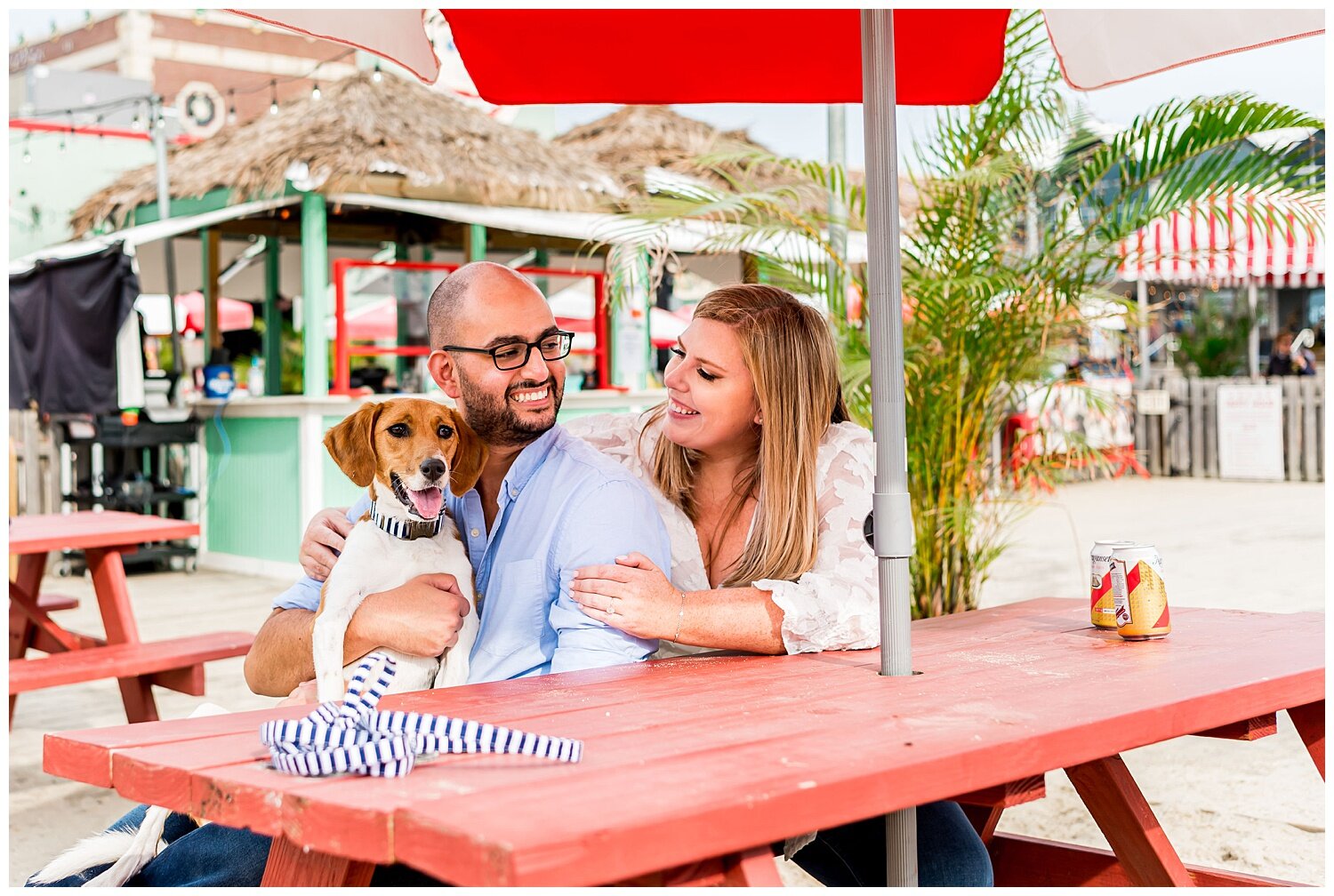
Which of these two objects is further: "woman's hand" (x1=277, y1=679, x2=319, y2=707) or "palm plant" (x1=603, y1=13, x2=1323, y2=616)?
"palm plant" (x1=603, y1=13, x2=1323, y2=616)

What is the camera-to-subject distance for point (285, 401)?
10836mm

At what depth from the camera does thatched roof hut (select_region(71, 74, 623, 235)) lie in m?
10.8

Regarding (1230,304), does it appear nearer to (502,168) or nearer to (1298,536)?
(1298,536)

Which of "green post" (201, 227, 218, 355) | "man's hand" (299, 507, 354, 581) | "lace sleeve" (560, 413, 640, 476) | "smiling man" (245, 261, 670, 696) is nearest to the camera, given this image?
"smiling man" (245, 261, 670, 696)

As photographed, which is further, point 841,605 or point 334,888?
point 841,605

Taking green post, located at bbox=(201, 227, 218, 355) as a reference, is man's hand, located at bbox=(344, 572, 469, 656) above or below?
below

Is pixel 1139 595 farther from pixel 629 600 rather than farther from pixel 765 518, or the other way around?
pixel 629 600

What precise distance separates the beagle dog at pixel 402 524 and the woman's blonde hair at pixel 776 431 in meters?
0.49

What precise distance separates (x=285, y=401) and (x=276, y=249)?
403 centimetres

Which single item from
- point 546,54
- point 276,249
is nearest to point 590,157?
point 276,249

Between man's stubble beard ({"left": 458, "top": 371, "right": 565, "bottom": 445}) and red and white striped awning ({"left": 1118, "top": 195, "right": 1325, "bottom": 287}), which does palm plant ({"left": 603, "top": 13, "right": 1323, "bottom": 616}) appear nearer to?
red and white striped awning ({"left": 1118, "top": 195, "right": 1325, "bottom": 287})

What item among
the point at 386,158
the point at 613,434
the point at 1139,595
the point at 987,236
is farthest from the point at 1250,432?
the point at 1139,595

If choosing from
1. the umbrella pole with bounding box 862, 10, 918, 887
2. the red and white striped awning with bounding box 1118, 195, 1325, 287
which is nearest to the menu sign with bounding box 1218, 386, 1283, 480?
the red and white striped awning with bounding box 1118, 195, 1325, 287

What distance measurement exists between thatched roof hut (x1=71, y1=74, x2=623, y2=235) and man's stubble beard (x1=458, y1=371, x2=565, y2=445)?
817 centimetres
